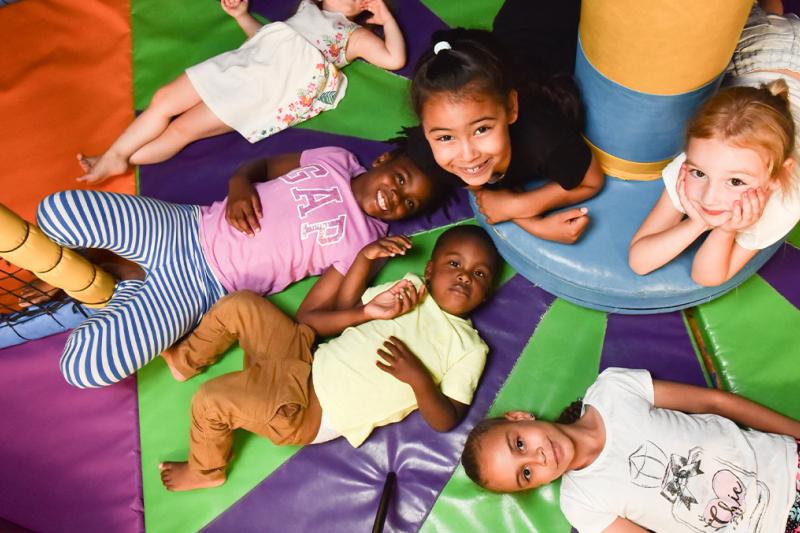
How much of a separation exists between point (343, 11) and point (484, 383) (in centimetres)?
120

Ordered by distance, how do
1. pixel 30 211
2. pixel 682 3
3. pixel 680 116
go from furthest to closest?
pixel 30 211 → pixel 680 116 → pixel 682 3

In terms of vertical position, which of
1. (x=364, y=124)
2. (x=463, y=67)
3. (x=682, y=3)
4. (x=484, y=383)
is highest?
(x=682, y=3)

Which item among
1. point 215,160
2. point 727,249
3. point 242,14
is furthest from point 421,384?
point 242,14

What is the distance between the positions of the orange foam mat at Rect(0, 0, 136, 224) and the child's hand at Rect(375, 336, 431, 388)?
959 mm

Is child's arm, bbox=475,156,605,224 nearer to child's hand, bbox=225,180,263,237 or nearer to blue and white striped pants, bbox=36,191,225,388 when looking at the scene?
child's hand, bbox=225,180,263,237

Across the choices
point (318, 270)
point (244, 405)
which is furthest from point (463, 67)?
point (244, 405)

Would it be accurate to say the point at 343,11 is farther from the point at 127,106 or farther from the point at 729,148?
the point at 729,148

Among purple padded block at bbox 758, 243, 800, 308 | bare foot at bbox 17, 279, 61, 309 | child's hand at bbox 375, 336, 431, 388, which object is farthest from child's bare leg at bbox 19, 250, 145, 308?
purple padded block at bbox 758, 243, 800, 308

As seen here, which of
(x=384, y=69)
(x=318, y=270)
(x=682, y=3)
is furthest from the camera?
(x=384, y=69)

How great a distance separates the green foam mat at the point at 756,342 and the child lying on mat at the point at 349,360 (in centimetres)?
55

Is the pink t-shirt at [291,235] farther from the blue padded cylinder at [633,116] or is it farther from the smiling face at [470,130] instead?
the blue padded cylinder at [633,116]

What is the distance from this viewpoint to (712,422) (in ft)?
5.07

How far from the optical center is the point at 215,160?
82.8 inches

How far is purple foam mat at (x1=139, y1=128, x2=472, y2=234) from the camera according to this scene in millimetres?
2062
